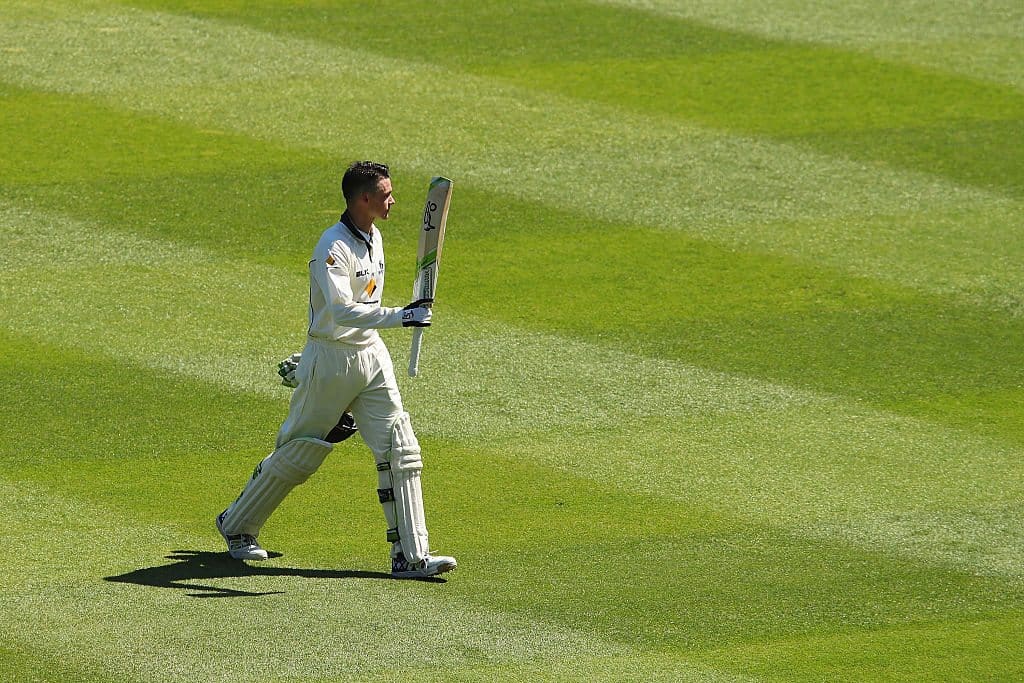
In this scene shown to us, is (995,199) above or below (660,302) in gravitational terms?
above

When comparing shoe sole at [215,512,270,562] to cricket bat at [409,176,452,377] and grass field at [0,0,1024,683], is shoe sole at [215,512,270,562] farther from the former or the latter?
cricket bat at [409,176,452,377]

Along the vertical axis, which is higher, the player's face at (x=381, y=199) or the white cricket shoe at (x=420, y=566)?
the player's face at (x=381, y=199)

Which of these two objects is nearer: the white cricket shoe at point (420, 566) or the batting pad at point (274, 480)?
the white cricket shoe at point (420, 566)

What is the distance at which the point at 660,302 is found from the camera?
12.7 m

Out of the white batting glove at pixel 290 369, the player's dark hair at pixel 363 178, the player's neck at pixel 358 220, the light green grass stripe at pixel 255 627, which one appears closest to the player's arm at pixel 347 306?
the player's neck at pixel 358 220

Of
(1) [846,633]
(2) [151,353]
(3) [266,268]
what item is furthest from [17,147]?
(1) [846,633]

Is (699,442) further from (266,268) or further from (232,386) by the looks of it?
(266,268)

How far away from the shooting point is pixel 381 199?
27.2 feet

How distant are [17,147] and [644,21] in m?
7.47

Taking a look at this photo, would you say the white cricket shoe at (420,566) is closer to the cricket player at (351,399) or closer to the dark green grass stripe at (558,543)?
the cricket player at (351,399)

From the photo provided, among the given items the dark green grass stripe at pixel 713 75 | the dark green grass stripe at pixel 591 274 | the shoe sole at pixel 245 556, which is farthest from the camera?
the dark green grass stripe at pixel 713 75

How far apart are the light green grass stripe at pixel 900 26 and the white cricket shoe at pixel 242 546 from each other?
39.5 ft

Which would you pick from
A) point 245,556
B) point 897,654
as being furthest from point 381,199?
point 897,654

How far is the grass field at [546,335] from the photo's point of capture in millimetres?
7828
